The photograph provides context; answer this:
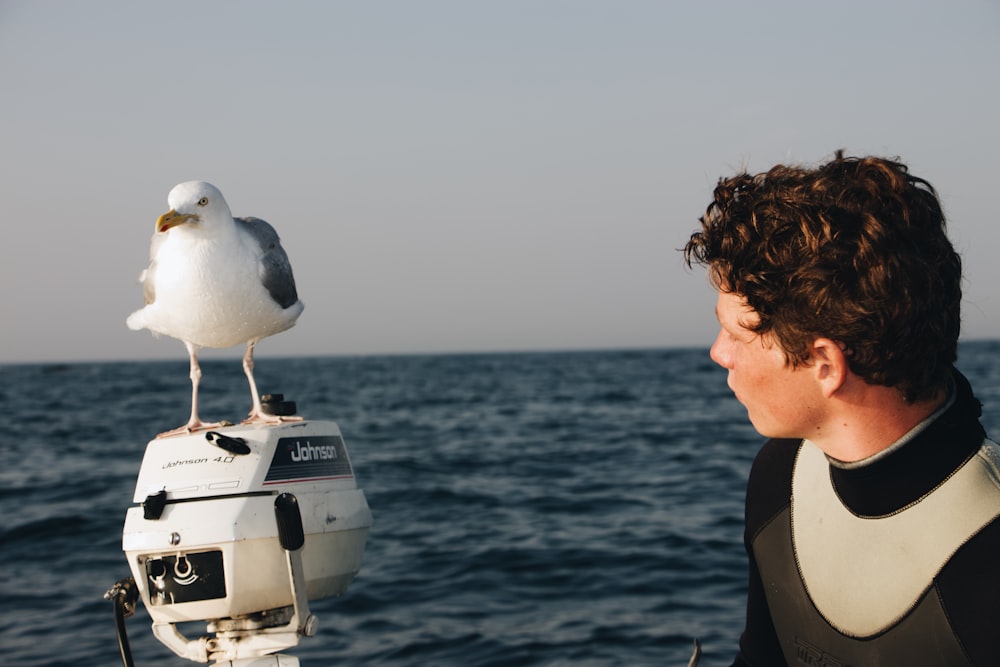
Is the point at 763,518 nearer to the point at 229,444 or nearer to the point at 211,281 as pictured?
the point at 229,444

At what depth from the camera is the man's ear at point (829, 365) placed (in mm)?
1918

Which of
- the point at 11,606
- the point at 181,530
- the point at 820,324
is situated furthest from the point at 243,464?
the point at 11,606

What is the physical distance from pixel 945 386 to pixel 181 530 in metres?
1.97

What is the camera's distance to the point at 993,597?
1770 millimetres

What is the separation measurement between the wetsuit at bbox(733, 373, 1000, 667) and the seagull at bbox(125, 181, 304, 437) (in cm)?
167

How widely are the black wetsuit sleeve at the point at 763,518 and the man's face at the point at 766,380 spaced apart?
335 millimetres

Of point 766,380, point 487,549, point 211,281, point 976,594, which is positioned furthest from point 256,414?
point 487,549

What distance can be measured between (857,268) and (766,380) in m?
0.33

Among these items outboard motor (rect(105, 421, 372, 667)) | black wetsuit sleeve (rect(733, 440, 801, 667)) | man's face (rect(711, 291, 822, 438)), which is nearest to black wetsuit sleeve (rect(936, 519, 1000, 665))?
man's face (rect(711, 291, 822, 438))

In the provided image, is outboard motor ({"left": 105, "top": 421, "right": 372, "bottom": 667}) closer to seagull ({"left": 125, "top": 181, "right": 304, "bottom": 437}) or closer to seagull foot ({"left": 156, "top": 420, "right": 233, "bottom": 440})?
seagull foot ({"left": 156, "top": 420, "right": 233, "bottom": 440})

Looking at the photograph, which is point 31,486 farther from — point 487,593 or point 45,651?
point 487,593

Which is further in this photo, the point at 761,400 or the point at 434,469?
the point at 434,469

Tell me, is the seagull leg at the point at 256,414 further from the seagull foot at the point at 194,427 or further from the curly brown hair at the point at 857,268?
the curly brown hair at the point at 857,268

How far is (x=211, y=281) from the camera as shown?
10.6 feet
